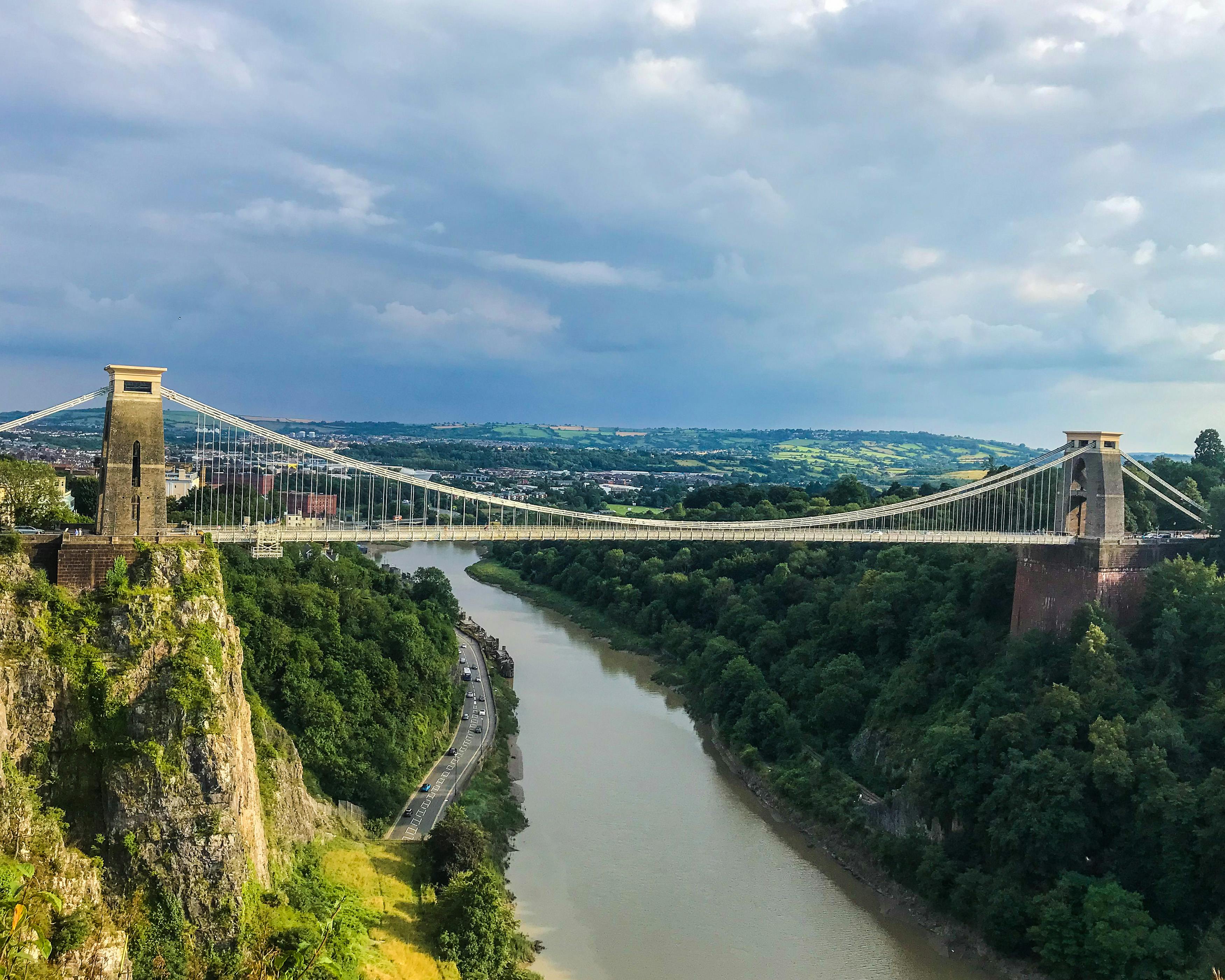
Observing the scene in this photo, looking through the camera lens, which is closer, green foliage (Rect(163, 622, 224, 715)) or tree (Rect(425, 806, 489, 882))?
green foliage (Rect(163, 622, 224, 715))

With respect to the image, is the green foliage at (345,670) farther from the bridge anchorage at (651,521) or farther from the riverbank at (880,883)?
the riverbank at (880,883)

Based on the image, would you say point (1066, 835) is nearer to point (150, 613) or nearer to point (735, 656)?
point (735, 656)

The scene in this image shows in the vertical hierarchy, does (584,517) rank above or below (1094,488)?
below

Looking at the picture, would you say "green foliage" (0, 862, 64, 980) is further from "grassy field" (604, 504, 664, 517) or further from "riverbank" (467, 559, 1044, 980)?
"grassy field" (604, 504, 664, 517)

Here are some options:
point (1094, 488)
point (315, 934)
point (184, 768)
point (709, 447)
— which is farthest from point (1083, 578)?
point (709, 447)

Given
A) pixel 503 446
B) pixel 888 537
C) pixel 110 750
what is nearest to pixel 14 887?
pixel 110 750

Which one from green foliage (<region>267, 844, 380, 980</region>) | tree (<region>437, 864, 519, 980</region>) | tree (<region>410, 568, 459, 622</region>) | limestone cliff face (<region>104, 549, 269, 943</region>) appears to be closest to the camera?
green foliage (<region>267, 844, 380, 980</region>)

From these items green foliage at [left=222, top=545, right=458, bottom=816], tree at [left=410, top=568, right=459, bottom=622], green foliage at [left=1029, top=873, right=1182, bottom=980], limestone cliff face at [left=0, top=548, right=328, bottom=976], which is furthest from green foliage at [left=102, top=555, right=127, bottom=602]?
tree at [left=410, top=568, right=459, bottom=622]

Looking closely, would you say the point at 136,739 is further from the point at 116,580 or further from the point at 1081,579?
the point at 1081,579
